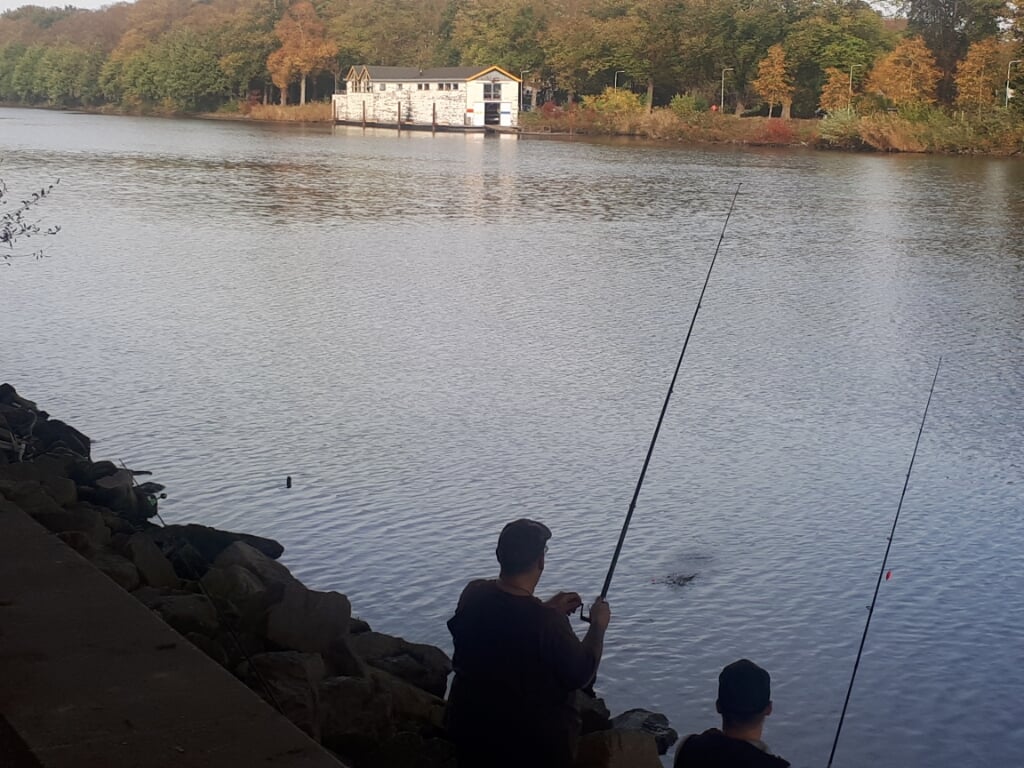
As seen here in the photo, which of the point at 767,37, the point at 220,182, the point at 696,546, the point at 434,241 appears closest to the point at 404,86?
the point at 767,37

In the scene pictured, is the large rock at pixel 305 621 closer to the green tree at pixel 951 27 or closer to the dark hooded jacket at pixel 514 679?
the dark hooded jacket at pixel 514 679

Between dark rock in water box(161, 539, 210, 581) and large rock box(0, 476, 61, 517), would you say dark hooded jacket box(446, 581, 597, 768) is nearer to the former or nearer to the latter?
dark rock in water box(161, 539, 210, 581)

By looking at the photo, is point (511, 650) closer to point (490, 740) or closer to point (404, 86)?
point (490, 740)

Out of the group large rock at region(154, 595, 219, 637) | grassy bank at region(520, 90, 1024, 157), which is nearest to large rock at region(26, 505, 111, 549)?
large rock at region(154, 595, 219, 637)

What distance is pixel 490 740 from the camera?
4.19m

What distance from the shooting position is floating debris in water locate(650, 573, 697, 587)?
310 inches

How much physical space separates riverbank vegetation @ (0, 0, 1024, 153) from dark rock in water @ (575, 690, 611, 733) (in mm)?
58103

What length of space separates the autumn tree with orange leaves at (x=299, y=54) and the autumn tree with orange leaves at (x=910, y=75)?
56680mm

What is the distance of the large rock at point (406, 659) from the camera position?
603 centimetres

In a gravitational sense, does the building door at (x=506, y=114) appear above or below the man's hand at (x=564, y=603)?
below

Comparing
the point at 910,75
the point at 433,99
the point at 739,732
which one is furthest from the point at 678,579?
the point at 433,99

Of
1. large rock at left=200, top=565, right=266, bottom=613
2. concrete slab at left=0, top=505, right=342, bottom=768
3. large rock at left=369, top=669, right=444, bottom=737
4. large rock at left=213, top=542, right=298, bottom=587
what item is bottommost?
large rock at left=213, top=542, right=298, bottom=587

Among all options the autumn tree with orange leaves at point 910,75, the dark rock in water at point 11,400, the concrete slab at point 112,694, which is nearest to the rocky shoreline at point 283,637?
the concrete slab at point 112,694

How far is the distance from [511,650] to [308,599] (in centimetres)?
192
